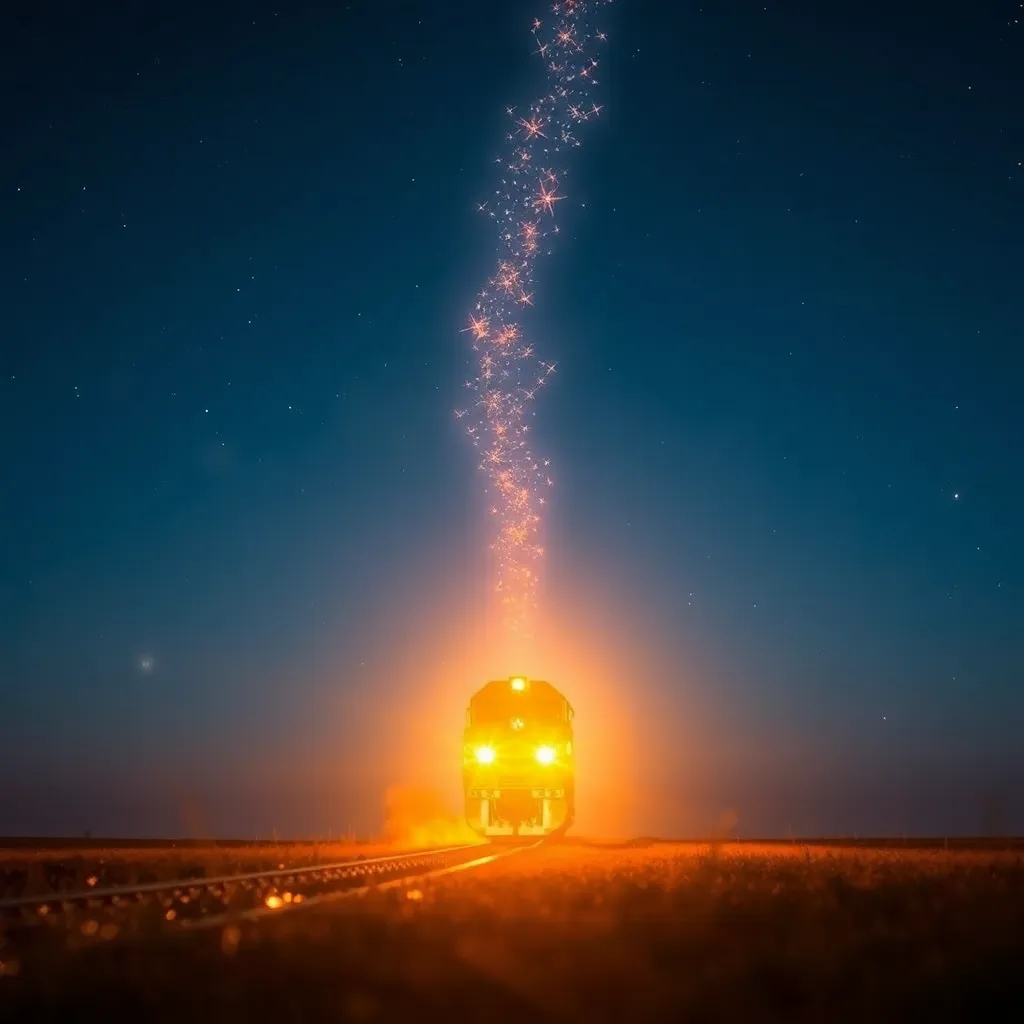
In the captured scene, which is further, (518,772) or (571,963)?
(518,772)

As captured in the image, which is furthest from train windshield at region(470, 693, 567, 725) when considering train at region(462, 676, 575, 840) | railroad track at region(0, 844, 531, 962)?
railroad track at region(0, 844, 531, 962)

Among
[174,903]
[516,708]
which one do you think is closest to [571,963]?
[174,903]

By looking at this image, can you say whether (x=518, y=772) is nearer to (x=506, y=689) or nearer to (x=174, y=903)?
(x=506, y=689)

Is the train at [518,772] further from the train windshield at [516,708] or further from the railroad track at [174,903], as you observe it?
the railroad track at [174,903]

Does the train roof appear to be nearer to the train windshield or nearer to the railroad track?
the train windshield

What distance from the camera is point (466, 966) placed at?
756 cm

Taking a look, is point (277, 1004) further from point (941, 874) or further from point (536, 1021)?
point (941, 874)

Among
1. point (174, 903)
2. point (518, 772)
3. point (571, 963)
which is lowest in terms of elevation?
point (174, 903)

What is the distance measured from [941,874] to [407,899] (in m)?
9.40

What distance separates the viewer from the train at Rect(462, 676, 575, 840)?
34344mm

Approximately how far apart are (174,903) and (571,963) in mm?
6964

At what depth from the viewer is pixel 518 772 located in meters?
34.3

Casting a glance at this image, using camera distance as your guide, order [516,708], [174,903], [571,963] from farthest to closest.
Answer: [516,708], [174,903], [571,963]

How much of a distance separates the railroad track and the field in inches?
34.0
